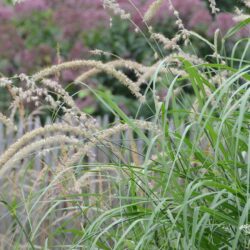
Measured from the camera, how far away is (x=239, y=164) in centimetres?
299

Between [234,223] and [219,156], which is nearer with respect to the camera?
[234,223]

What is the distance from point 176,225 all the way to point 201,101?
47 centimetres

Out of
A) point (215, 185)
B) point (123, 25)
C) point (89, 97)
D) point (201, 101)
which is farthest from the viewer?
point (123, 25)

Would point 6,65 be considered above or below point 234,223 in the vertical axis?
below

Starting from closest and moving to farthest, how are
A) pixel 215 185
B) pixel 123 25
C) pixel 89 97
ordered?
pixel 215 185, pixel 89 97, pixel 123 25

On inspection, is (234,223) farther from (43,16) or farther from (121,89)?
(43,16)

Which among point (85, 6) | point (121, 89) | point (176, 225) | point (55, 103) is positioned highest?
point (55, 103)

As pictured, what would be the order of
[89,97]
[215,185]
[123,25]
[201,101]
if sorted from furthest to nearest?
[123,25], [89,97], [201,101], [215,185]

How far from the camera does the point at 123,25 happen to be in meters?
9.25

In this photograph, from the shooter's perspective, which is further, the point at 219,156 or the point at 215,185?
the point at 219,156

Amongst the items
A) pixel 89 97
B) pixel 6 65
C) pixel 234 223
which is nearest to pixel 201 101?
pixel 234 223

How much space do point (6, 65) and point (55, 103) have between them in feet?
19.7

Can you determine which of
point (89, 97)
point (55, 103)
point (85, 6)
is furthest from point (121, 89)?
point (55, 103)

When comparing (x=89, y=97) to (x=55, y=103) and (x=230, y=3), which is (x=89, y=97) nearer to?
(x=230, y=3)
